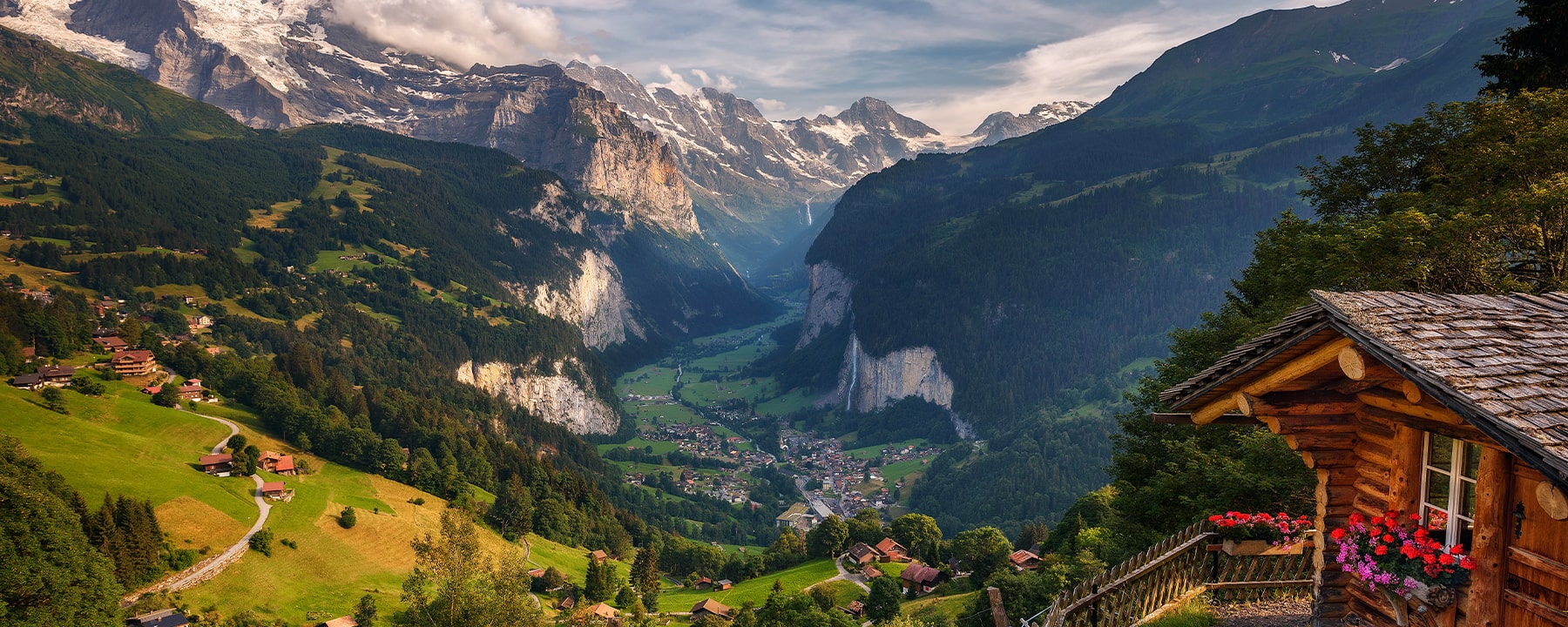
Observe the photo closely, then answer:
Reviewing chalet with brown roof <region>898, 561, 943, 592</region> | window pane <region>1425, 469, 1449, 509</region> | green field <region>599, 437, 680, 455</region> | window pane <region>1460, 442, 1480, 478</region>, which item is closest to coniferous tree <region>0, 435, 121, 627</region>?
chalet with brown roof <region>898, 561, 943, 592</region>

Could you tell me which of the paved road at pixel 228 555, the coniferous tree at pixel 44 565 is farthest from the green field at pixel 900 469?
the coniferous tree at pixel 44 565

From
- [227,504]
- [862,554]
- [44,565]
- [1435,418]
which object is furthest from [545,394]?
[1435,418]

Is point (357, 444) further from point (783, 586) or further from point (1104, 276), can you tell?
point (1104, 276)

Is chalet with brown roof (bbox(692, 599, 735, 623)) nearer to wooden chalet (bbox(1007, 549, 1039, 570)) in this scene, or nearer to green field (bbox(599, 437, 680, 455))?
wooden chalet (bbox(1007, 549, 1039, 570))

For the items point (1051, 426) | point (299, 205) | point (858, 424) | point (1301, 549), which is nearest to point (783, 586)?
point (1301, 549)

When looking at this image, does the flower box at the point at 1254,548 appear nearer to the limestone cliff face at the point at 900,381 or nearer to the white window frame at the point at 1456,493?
the white window frame at the point at 1456,493
